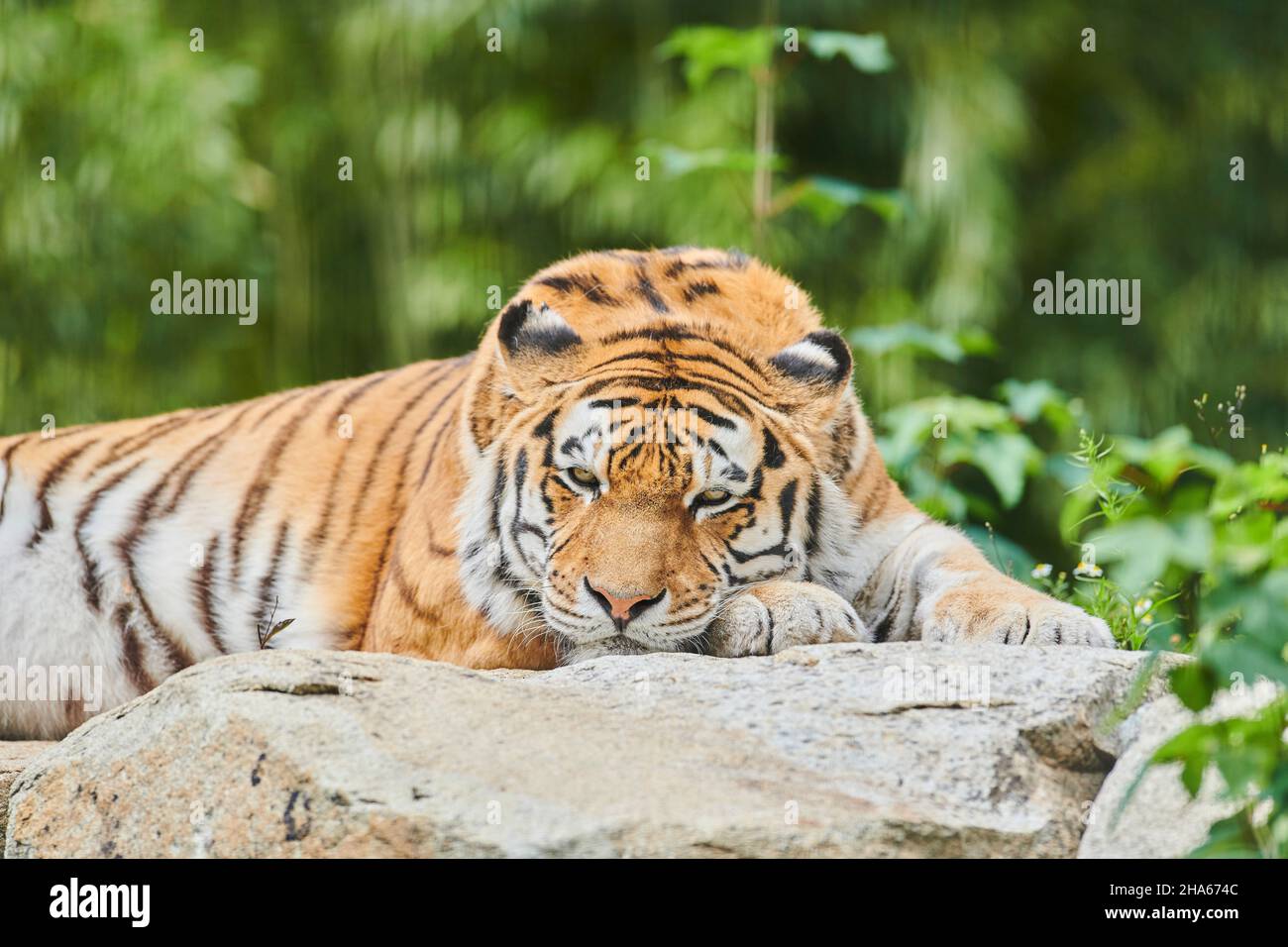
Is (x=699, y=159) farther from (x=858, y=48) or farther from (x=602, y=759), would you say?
(x=602, y=759)

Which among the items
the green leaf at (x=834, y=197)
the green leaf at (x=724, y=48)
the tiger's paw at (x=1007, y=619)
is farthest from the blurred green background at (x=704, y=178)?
the tiger's paw at (x=1007, y=619)

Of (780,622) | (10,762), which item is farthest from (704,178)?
(10,762)

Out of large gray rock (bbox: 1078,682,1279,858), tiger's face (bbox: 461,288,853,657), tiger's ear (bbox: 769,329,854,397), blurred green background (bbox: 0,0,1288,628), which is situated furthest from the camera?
blurred green background (bbox: 0,0,1288,628)

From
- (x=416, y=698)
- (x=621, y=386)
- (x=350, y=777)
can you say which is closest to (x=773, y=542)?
(x=621, y=386)

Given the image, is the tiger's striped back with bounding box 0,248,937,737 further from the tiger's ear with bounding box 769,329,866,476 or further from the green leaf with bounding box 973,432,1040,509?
the green leaf with bounding box 973,432,1040,509

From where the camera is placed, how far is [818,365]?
9.41ft

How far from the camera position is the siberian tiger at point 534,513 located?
8.59 ft

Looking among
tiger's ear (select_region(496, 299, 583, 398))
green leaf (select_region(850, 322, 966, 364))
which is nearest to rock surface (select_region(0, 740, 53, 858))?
tiger's ear (select_region(496, 299, 583, 398))

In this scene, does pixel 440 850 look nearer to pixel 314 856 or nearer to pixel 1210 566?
pixel 314 856

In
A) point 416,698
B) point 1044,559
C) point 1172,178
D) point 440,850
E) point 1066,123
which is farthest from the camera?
point 1066,123

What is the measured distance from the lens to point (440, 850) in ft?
6.13

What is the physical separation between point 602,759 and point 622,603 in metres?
0.52

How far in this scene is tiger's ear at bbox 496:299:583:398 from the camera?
9.42 ft

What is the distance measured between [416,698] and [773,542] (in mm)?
833
